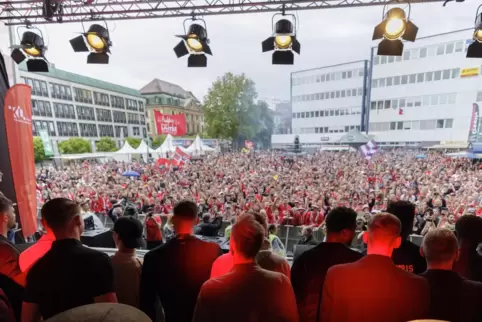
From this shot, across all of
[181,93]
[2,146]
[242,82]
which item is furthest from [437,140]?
[181,93]

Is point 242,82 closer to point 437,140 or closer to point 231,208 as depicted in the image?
point 437,140

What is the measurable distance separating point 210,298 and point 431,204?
8.87m

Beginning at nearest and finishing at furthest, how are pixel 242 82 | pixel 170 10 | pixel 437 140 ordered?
pixel 170 10, pixel 437 140, pixel 242 82

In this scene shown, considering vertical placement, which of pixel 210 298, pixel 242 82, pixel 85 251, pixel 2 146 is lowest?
pixel 210 298

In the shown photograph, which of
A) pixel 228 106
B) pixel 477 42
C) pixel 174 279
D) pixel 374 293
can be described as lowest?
pixel 174 279

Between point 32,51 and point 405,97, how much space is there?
110ft

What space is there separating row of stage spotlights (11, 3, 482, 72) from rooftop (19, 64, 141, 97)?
35159mm

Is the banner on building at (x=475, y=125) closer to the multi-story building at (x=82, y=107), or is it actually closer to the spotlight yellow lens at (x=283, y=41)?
the spotlight yellow lens at (x=283, y=41)

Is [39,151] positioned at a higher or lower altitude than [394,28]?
lower

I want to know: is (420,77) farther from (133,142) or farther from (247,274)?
(133,142)

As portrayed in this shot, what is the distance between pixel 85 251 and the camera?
1.63m

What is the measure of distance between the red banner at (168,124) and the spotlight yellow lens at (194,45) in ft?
43.1

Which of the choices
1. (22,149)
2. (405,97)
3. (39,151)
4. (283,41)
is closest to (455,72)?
(405,97)

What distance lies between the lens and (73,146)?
3456 cm
